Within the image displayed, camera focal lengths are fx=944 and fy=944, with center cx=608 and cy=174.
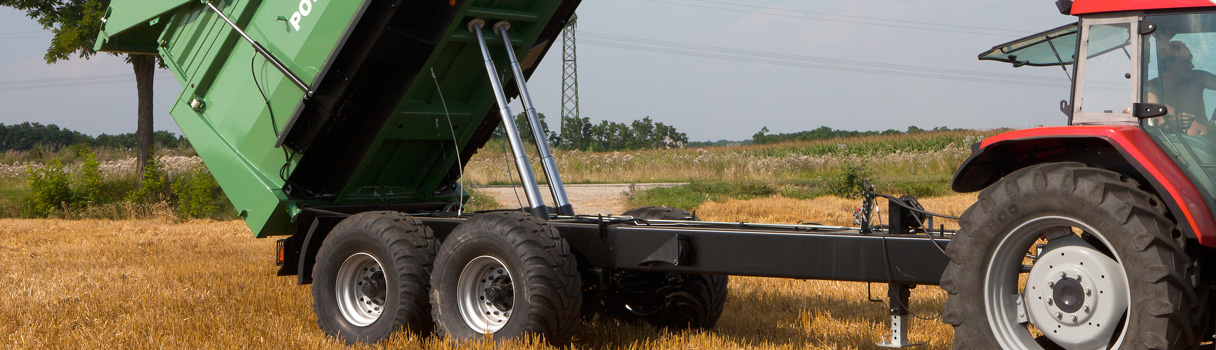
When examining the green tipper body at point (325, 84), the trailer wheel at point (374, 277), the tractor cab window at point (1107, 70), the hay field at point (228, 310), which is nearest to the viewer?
the tractor cab window at point (1107, 70)

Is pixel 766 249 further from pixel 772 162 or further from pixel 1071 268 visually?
pixel 772 162

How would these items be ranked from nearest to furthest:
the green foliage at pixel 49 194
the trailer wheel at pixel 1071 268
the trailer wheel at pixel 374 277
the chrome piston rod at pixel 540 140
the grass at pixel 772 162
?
the trailer wheel at pixel 1071 268 → the trailer wheel at pixel 374 277 → the chrome piston rod at pixel 540 140 → the green foliage at pixel 49 194 → the grass at pixel 772 162

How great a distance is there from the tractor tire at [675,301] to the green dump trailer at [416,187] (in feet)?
0.04

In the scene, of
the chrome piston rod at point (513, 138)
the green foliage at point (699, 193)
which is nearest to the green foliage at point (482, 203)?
the green foliage at point (699, 193)

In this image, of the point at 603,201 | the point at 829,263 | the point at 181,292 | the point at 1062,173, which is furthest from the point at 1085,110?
the point at 603,201

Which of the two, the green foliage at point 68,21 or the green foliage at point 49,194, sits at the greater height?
the green foliage at point 68,21

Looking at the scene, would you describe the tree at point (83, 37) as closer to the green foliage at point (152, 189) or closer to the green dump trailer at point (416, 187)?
the green foliage at point (152, 189)

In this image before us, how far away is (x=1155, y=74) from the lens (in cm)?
359

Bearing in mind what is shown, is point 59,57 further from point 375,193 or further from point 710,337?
point 710,337

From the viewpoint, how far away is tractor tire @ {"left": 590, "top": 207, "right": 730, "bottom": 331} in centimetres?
605

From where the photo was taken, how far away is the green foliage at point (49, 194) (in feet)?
55.5

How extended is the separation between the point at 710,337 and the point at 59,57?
17.3 m

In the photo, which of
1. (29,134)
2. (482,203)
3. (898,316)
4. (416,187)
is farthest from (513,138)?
(29,134)

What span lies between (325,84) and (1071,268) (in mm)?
4522
